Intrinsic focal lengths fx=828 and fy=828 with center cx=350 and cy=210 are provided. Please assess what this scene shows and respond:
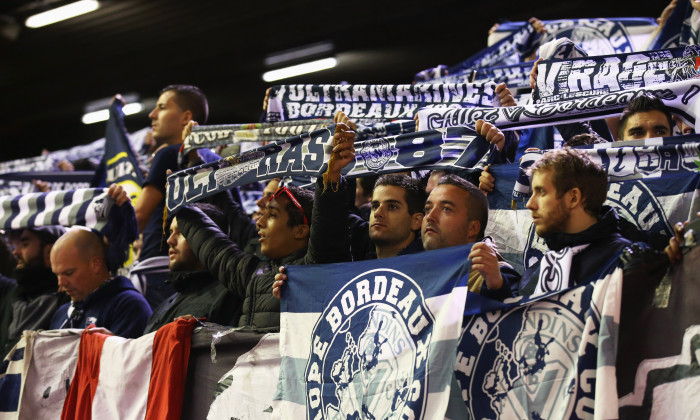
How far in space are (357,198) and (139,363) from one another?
5.32ft

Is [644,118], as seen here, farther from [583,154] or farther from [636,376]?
[636,376]

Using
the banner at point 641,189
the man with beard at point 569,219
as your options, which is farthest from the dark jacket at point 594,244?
the banner at point 641,189

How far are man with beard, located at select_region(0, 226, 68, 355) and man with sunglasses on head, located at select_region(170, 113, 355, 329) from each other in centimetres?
152

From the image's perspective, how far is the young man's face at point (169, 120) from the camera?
5.58 metres

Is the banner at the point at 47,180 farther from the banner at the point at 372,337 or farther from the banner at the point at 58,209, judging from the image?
the banner at the point at 372,337

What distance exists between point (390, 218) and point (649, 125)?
1202mm

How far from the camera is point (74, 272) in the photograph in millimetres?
4891

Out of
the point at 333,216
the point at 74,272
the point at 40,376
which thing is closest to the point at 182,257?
the point at 74,272

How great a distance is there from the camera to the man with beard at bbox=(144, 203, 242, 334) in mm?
4230

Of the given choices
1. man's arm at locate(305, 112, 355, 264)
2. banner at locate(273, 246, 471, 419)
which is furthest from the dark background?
banner at locate(273, 246, 471, 419)

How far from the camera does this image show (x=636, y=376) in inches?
97.4

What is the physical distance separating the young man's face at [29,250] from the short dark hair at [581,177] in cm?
394

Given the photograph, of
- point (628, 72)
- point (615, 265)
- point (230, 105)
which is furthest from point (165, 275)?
point (230, 105)

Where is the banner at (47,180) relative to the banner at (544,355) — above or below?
above
